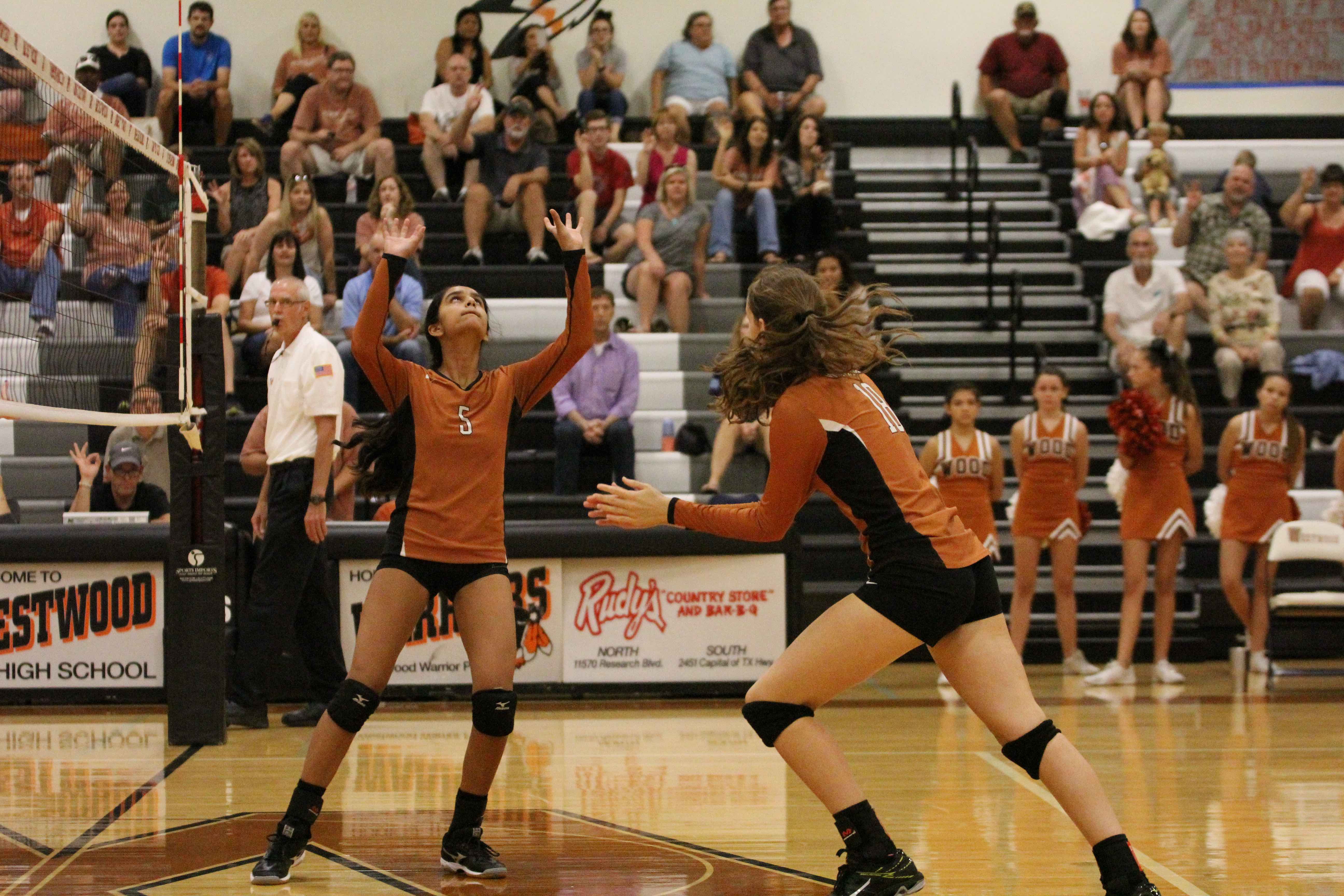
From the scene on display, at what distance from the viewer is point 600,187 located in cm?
1288

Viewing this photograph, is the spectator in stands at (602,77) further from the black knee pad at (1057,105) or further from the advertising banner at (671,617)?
the advertising banner at (671,617)

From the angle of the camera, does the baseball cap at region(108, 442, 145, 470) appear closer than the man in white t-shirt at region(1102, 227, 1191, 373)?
Yes

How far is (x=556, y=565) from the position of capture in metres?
8.43

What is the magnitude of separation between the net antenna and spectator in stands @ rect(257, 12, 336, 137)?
316cm

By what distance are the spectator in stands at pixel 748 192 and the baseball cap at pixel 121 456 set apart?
5362mm

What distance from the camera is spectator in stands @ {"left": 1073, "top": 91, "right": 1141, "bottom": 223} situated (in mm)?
13289

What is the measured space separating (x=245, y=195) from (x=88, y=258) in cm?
368

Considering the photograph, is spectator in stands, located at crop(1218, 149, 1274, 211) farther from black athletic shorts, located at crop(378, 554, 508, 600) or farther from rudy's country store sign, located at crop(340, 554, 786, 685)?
black athletic shorts, located at crop(378, 554, 508, 600)

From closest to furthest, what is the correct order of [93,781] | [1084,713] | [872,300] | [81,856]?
[81,856], [93,781], [1084,713], [872,300]

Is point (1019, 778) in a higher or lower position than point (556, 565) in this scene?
lower

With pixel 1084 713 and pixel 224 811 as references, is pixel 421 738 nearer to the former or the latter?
pixel 224 811

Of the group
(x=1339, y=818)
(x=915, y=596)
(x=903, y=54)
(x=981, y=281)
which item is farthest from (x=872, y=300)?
(x=915, y=596)

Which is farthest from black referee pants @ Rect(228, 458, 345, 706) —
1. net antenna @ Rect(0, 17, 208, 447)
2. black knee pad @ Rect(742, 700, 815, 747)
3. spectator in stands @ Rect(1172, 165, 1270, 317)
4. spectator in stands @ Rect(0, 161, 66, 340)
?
spectator in stands @ Rect(1172, 165, 1270, 317)

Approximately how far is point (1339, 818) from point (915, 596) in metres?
2.48
